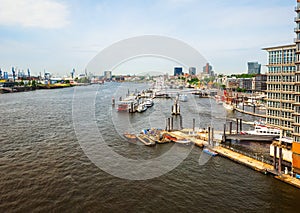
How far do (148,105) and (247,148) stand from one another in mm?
35639

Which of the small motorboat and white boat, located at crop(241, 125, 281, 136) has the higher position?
white boat, located at crop(241, 125, 281, 136)

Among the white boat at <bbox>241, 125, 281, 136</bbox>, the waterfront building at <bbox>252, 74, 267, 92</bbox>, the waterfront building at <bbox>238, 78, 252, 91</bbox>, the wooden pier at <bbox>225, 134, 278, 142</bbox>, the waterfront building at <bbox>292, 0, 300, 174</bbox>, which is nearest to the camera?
the waterfront building at <bbox>292, 0, 300, 174</bbox>

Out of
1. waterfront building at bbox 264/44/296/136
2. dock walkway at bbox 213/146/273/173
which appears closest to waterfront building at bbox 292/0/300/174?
dock walkway at bbox 213/146/273/173

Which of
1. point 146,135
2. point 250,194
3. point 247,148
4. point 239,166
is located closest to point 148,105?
point 146,135

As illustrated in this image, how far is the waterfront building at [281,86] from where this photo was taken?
21.9 meters

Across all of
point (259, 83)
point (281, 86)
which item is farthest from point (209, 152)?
point (259, 83)

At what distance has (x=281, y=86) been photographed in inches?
899

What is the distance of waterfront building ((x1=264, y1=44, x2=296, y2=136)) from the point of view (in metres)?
21.9

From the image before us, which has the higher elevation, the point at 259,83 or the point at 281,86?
the point at 259,83

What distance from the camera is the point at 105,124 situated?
35.0 m

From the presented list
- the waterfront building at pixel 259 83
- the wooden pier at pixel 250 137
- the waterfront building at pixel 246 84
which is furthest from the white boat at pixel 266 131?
the waterfront building at pixel 246 84

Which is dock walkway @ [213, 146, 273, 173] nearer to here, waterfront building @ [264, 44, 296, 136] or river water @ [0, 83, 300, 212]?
river water @ [0, 83, 300, 212]

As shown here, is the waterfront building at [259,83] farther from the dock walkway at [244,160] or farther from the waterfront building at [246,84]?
the dock walkway at [244,160]

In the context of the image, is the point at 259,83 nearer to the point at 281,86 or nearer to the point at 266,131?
the point at 266,131
